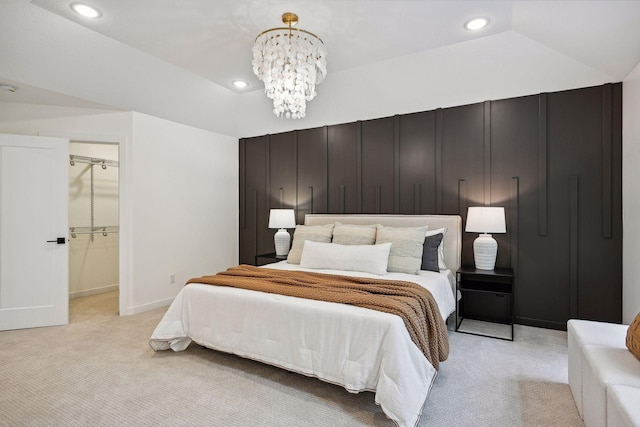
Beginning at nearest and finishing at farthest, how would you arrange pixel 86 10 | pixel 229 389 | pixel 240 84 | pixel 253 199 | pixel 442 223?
pixel 229 389 → pixel 86 10 → pixel 442 223 → pixel 240 84 → pixel 253 199

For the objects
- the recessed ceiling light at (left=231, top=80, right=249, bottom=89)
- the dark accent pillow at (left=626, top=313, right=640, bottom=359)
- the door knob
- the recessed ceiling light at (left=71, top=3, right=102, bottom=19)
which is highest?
the recessed ceiling light at (left=231, top=80, right=249, bottom=89)

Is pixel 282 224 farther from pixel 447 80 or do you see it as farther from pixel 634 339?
pixel 634 339

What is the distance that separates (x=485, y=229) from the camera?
3.24 metres

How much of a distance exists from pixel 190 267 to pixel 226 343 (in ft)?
7.68

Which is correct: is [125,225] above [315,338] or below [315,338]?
above

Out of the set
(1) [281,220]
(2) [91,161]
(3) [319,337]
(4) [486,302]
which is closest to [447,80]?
(4) [486,302]

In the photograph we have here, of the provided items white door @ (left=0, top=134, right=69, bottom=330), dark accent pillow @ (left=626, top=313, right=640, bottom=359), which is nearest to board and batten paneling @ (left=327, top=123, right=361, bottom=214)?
dark accent pillow @ (left=626, top=313, right=640, bottom=359)

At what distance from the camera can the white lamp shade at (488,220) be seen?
3.22 meters

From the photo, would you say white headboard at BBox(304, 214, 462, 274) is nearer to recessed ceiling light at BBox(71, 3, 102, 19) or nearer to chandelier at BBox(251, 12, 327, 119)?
chandelier at BBox(251, 12, 327, 119)

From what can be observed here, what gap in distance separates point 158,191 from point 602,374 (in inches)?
171

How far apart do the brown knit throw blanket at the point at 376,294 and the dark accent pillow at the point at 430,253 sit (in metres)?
0.85

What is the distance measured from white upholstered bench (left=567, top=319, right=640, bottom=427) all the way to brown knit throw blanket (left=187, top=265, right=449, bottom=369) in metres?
0.74

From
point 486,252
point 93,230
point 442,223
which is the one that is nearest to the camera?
point 486,252

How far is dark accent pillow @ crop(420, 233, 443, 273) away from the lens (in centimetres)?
336
